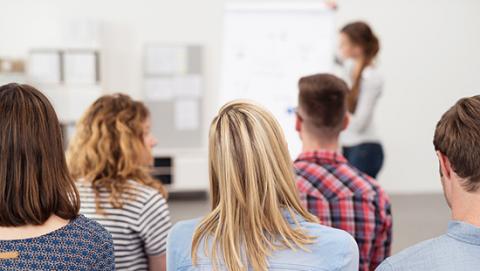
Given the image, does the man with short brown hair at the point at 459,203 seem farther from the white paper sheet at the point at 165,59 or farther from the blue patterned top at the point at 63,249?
the white paper sheet at the point at 165,59

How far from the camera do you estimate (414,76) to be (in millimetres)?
6523

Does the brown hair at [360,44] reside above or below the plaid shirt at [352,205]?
above

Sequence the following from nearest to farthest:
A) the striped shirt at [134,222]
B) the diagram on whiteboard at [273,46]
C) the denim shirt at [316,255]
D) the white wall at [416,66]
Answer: the denim shirt at [316,255], the striped shirt at [134,222], the diagram on whiteboard at [273,46], the white wall at [416,66]

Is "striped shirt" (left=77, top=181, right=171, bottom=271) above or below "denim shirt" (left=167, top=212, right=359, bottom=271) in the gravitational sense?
below

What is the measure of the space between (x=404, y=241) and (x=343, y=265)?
141 inches

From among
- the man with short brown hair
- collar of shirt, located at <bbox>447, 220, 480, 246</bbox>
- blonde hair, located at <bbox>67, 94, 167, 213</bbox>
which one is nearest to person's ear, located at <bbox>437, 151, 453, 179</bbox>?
the man with short brown hair

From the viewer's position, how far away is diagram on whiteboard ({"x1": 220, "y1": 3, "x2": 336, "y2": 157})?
→ 183 inches

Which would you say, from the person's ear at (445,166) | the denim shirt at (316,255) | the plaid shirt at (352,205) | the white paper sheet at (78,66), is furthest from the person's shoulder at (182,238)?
the white paper sheet at (78,66)

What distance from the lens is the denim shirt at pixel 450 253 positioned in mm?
1120

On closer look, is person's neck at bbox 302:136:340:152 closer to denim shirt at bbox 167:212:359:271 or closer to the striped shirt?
the striped shirt

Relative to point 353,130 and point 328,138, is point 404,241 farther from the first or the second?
point 328,138

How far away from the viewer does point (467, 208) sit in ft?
3.76

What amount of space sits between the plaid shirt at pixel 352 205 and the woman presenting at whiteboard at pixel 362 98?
1472 millimetres

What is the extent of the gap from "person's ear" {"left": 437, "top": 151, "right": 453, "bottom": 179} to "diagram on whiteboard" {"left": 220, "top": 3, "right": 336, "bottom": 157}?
340 cm
